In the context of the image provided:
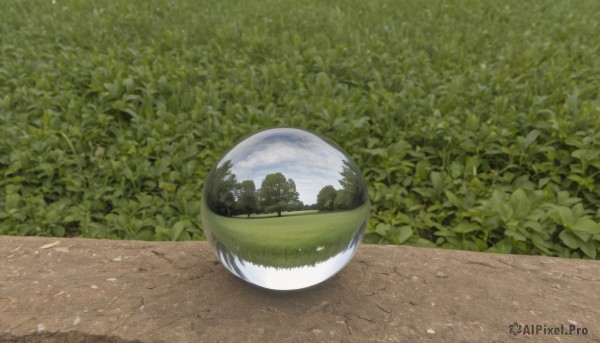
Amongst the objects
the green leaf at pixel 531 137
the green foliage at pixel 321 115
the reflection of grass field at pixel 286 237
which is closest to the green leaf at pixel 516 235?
the green foliage at pixel 321 115

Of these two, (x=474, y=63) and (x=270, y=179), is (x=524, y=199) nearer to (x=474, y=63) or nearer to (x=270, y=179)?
(x=270, y=179)

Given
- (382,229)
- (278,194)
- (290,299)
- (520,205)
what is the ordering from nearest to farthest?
(278,194), (290,299), (520,205), (382,229)

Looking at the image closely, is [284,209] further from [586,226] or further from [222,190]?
[586,226]

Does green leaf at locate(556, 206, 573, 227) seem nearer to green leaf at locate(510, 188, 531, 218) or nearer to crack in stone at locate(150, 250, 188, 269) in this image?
green leaf at locate(510, 188, 531, 218)

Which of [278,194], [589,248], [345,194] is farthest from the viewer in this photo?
[589,248]

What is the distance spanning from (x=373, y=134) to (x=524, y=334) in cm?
251

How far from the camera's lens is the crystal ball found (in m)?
1.88

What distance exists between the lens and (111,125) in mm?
4449

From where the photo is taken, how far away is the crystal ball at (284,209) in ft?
6.17

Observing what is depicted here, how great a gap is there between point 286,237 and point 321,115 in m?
2.51

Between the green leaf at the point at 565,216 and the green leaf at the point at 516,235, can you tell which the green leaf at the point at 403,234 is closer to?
the green leaf at the point at 516,235

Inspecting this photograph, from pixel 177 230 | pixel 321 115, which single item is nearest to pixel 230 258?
pixel 177 230

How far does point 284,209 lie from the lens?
187cm

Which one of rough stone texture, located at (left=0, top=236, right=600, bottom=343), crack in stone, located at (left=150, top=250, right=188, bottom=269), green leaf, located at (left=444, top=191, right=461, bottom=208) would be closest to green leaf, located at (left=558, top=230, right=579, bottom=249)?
rough stone texture, located at (left=0, top=236, right=600, bottom=343)
